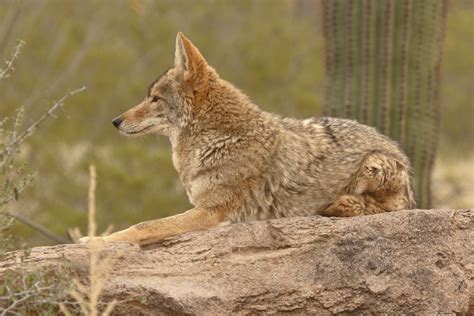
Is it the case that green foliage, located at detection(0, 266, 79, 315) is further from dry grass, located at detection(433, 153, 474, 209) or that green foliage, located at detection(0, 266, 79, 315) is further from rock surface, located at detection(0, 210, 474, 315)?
dry grass, located at detection(433, 153, 474, 209)

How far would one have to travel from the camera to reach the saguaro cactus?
1146 cm

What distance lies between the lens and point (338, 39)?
1168cm

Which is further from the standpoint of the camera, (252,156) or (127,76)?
(127,76)

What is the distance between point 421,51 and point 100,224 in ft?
38.7

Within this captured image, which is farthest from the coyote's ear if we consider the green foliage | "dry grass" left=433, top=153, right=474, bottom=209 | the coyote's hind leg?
"dry grass" left=433, top=153, right=474, bottom=209

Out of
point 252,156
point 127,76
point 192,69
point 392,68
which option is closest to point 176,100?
point 192,69

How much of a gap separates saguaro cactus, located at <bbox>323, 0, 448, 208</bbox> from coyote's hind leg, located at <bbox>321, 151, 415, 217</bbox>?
9.91 ft

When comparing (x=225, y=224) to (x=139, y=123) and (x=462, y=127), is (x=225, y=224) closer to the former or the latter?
(x=139, y=123)

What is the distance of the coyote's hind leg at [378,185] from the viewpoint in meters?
8.31

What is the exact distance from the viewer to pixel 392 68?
11547 mm

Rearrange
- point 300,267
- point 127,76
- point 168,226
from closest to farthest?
point 300,267 < point 168,226 < point 127,76

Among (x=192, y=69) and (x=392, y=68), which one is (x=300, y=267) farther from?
(x=392, y=68)

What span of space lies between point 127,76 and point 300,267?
21041mm

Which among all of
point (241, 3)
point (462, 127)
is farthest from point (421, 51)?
point (462, 127)
